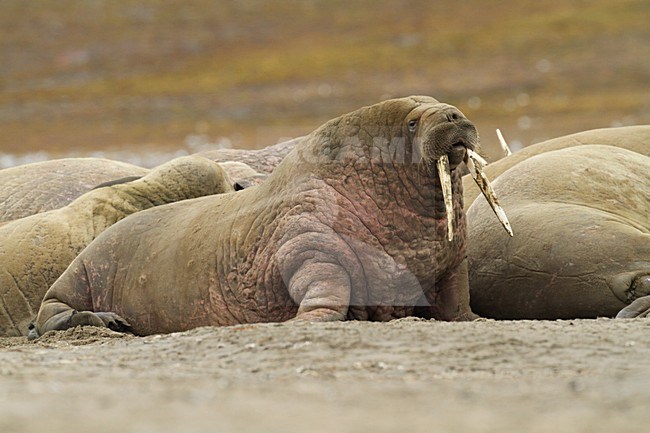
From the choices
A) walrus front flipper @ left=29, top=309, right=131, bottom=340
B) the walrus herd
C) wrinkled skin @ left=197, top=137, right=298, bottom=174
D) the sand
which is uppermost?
wrinkled skin @ left=197, top=137, right=298, bottom=174

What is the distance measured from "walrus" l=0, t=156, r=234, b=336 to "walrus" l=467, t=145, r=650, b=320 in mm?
1820

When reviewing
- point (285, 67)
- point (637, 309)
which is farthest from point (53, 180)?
point (285, 67)

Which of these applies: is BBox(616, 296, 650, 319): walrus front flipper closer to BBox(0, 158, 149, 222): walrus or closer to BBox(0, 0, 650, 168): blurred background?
BBox(0, 158, 149, 222): walrus

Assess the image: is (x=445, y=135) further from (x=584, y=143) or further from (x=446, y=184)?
(x=584, y=143)

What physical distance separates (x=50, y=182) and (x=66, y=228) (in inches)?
76.3

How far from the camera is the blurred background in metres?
37.1

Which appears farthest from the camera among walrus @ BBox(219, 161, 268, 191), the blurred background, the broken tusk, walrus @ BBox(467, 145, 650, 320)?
the blurred background

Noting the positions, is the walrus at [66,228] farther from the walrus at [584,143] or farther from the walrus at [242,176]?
the walrus at [584,143]

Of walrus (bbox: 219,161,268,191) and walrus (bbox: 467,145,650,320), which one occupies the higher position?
walrus (bbox: 219,161,268,191)

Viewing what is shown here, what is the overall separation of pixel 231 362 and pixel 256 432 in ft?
4.58

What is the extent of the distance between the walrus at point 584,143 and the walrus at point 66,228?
5.48ft

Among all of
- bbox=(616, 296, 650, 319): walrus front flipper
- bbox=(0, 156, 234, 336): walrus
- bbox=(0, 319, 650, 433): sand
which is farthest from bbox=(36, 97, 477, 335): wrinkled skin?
bbox=(0, 156, 234, 336): walrus

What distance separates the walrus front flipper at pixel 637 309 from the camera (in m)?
5.50

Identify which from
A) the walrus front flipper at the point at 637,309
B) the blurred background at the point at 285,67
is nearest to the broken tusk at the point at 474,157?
the walrus front flipper at the point at 637,309
